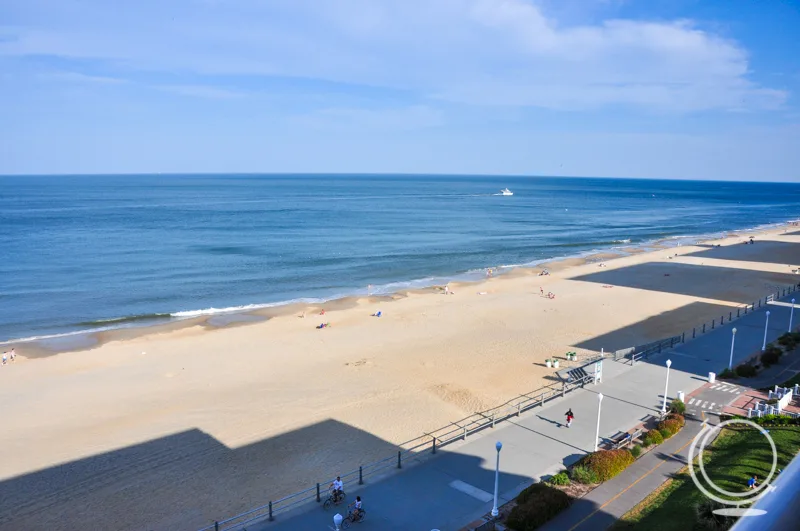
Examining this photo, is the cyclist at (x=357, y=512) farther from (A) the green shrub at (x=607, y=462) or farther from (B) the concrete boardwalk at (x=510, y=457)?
(A) the green shrub at (x=607, y=462)

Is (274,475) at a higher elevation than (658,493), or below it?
below

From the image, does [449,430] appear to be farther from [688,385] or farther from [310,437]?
[688,385]

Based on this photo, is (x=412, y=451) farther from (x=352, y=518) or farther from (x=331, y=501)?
(x=352, y=518)

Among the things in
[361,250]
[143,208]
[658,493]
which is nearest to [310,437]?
[658,493]

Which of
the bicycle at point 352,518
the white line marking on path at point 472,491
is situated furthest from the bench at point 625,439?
the bicycle at point 352,518

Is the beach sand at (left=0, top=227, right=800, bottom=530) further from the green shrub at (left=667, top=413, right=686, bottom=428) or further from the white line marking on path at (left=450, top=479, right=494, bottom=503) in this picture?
the green shrub at (left=667, top=413, right=686, bottom=428)

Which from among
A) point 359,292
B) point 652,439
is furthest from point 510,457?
point 359,292
